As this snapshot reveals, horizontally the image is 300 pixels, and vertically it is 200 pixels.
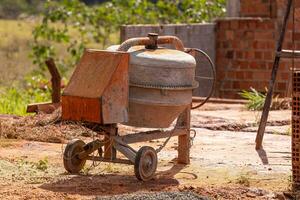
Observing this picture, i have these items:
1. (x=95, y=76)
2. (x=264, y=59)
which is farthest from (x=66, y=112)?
(x=264, y=59)

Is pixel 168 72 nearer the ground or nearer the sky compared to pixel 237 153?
nearer the sky

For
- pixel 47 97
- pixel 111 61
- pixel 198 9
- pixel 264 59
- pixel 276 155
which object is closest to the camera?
pixel 111 61

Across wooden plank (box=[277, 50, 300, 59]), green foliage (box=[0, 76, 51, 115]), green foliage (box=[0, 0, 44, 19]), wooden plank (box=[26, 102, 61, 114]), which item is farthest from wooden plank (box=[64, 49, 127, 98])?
green foliage (box=[0, 0, 44, 19])

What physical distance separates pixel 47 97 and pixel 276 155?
5.80 metres

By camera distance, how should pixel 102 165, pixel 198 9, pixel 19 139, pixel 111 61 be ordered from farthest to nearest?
pixel 198 9 < pixel 19 139 < pixel 102 165 < pixel 111 61

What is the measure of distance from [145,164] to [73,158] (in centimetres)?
65

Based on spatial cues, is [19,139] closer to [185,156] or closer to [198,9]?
[185,156]

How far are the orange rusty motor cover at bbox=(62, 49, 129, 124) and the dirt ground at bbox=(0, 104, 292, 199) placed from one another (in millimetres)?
551

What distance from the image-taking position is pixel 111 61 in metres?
7.43

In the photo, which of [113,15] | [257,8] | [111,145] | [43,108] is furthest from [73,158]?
[113,15]

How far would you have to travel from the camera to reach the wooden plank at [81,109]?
7.31 m

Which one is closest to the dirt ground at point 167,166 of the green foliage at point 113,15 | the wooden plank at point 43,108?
the wooden plank at point 43,108

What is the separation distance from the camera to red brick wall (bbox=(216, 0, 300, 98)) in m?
14.9

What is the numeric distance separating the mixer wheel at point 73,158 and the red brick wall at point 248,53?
24.2 feet
